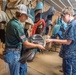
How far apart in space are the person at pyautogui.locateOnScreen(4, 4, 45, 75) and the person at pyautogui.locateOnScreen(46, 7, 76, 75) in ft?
1.52

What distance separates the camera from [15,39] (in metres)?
2.01

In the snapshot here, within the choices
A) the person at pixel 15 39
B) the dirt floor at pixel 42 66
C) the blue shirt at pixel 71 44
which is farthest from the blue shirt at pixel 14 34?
the dirt floor at pixel 42 66

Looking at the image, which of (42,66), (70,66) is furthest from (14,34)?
(42,66)

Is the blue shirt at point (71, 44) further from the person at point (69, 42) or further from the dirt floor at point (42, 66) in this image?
the dirt floor at point (42, 66)

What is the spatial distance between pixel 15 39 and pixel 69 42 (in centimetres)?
76

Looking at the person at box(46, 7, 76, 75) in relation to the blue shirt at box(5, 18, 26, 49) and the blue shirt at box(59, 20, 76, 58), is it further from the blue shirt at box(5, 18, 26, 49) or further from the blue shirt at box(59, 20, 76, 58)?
the blue shirt at box(5, 18, 26, 49)

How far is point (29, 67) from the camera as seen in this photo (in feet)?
11.9

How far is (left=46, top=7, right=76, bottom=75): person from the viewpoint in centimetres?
228

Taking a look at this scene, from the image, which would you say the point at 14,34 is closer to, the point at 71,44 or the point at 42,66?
the point at 71,44

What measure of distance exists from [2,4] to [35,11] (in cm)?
83

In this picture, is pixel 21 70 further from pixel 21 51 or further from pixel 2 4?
pixel 2 4

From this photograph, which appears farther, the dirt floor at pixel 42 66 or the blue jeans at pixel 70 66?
the dirt floor at pixel 42 66

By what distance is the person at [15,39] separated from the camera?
1948mm

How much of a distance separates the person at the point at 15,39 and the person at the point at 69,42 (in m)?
0.46
